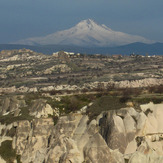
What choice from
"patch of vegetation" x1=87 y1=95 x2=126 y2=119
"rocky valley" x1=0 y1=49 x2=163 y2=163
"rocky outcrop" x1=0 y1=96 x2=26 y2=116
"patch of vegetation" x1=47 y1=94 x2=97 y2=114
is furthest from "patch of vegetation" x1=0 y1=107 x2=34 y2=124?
"patch of vegetation" x1=87 y1=95 x2=126 y2=119

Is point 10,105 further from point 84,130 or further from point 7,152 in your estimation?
point 84,130

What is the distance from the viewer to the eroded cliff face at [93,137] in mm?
39906

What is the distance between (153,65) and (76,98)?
121 meters

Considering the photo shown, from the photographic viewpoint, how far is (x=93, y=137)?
40.9 m

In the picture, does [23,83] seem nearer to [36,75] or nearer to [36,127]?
[36,75]

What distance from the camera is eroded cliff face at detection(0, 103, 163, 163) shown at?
39.9 m

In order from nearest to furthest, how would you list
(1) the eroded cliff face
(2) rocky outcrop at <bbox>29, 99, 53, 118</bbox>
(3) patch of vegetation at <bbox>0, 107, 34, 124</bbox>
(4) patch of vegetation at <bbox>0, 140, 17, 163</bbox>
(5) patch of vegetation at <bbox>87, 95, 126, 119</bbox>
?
(1) the eroded cliff face → (4) patch of vegetation at <bbox>0, 140, 17, 163</bbox> → (5) patch of vegetation at <bbox>87, 95, 126, 119</bbox> → (3) patch of vegetation at <bbox>0, 107, 34, 124</bbox> → (2) rocky outcrop at <bbox>29, 99, 53, 118</bbox>

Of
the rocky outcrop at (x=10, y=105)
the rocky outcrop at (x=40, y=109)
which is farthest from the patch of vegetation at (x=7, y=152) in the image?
the rocky outcrop at (x=10, y=105)

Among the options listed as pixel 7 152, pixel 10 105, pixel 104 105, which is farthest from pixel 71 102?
pixel 7 152

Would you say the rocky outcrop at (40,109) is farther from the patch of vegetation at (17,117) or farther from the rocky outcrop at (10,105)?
the rocky outcrop at (10,105)

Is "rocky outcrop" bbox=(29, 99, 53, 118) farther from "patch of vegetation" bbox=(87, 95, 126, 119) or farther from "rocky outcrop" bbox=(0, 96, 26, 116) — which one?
"patch of vegetation" bbox=(87, 95, 126, 119)

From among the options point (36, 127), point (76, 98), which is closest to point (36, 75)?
point (76, 98)

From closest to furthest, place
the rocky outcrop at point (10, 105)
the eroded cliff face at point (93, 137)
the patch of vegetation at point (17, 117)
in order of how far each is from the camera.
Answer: the eroded cliff face at point (93, 137), the patch of vegetation at point (17, 117), the rocky outcrop at point (10, 105)

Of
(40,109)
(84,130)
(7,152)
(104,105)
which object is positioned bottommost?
(7,152)
